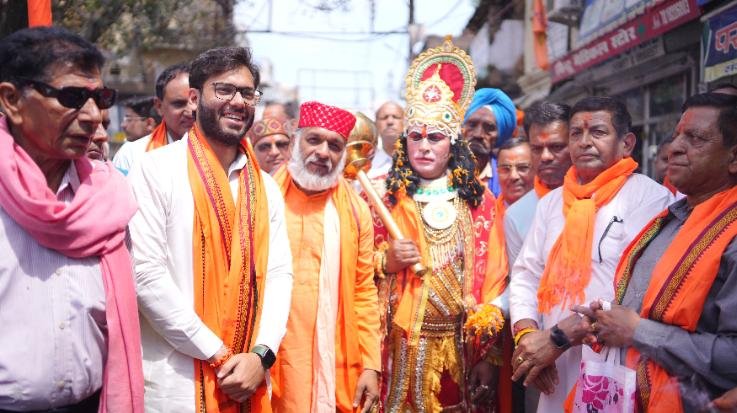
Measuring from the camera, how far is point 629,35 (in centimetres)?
897

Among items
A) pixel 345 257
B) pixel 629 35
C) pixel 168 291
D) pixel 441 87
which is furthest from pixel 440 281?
pixel 629 35

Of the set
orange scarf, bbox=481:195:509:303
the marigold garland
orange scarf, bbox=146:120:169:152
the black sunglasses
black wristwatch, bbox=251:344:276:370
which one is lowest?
the marigold garland

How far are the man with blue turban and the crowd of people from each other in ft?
1.90

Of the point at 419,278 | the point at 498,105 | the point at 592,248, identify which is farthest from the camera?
the point at 498,105

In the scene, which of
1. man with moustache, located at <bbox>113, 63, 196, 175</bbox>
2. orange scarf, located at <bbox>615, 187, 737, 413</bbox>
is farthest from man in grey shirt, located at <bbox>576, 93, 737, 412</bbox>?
man with moustache, located at <bbox>113, 63, 196, 175</bbox>

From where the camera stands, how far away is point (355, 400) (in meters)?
3.61

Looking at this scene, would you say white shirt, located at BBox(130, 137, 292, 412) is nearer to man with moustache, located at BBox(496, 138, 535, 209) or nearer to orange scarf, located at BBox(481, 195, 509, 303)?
orange scarf, located at BBox(481, 195, 509, 303)

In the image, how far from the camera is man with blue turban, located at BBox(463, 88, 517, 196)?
219 inches

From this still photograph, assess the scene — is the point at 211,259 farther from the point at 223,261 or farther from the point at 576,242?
the point at 576,242

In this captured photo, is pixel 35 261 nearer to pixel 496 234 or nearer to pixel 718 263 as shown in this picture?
pixel 718 263

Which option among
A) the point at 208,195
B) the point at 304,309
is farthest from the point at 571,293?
the point at 208,195

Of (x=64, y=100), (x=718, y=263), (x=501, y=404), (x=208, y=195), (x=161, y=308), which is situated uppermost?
(x=64, y=100)

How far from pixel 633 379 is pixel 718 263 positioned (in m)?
0.56

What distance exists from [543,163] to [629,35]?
555cm
